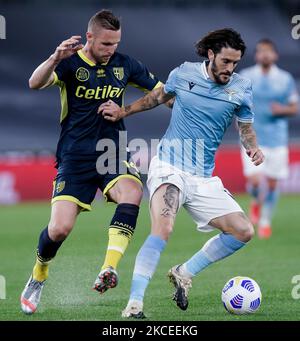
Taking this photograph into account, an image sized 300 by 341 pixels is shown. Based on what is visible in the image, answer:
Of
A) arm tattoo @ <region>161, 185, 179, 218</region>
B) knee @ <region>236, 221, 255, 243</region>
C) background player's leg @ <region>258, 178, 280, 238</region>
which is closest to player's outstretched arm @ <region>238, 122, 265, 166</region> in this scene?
knee @ <region>236, 221, 255, 243</region>

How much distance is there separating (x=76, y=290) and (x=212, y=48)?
2.66 meters

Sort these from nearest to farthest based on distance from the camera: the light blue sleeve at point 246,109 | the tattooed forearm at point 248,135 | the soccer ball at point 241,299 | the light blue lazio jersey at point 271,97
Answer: the soccer ball at point 241,299 < the light blue sleeve at point 246,109 < the tattooed forearm at point 248,135 < the light blue lazio jersey at point 271,97

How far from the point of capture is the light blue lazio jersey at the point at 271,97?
14.8 m

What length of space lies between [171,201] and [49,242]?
1068 mm

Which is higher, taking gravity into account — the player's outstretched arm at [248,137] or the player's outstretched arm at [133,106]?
the player's outstretched arm at [133,106]

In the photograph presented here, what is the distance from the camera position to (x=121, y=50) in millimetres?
20062

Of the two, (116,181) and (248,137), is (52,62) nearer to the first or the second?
(116,181)

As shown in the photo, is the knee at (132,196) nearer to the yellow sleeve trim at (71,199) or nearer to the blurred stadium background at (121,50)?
the yellow sleeve trim at (71,199)

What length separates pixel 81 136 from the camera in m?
8.15

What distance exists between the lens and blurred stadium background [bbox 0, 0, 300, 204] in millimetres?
19094

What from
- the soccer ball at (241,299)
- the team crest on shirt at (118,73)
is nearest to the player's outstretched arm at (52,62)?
the team crest on shirt at (118,73)

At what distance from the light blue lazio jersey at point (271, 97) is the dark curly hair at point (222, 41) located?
7.03 metres

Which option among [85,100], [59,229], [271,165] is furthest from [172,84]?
[271,165]
